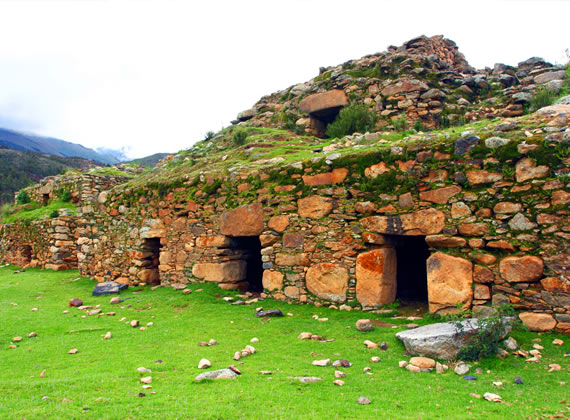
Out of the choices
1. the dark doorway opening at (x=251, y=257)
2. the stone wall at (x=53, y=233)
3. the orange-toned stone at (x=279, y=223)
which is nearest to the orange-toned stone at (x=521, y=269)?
the orange-toned stone at (x=279, y=223)

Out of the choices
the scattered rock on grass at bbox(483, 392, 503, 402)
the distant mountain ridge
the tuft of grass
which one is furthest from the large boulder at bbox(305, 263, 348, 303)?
the distant mountain ridge

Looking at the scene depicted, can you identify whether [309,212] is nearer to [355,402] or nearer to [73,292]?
[355,402]

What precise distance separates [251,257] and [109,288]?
416cm

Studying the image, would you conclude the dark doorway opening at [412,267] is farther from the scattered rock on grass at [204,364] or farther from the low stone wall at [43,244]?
the low stone wall at [43,244]

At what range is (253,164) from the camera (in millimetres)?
9219

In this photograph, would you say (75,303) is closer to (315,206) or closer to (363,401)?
(315,206)

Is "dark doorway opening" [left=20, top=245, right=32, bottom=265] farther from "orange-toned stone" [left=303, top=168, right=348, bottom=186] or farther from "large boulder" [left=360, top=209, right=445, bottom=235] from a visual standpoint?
"large boulder" [left=360, top=209, right=445, bottom=235]

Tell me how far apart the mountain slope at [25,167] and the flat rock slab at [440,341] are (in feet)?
128

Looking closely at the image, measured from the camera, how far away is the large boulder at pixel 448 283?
594 cm

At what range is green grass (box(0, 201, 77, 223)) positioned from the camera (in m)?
17.1

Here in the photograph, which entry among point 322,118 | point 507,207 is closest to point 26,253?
point 322,118

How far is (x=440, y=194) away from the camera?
6359 millimetres

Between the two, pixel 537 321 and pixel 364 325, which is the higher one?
pixel 537 321

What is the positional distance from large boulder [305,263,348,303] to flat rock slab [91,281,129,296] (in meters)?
5.84
